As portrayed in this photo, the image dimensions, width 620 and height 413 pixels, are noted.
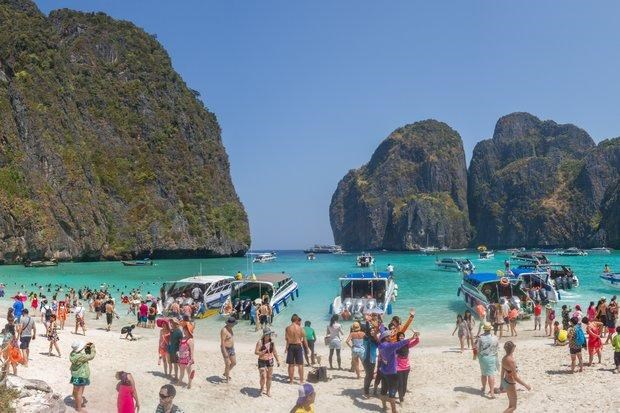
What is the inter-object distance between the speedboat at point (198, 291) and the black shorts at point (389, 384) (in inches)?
774

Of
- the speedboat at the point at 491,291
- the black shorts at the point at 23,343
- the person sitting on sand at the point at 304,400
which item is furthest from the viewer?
the speedboat at the point at 491,291

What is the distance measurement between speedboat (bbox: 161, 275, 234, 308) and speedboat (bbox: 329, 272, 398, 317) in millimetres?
6989

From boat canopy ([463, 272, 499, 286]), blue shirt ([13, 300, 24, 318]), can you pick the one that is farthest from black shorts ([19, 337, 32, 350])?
boat canopy ([463, 272, 499, 286])

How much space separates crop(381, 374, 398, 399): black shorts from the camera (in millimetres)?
11336

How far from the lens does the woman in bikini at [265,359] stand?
1242cm

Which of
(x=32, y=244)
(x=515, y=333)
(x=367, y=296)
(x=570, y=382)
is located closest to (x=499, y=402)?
(x=570, y=382)

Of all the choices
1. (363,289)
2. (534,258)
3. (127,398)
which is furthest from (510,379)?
(534,258)

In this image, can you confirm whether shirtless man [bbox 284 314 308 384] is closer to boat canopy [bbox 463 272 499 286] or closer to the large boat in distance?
boat canopy [bbox 463 272 499 286]

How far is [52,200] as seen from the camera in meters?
79.3

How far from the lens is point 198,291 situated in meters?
30.5

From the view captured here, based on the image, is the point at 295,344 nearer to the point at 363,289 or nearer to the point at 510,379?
the point at 510,379

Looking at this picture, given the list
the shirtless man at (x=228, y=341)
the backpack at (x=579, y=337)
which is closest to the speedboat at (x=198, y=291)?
the shirtless man at (x=228, y=341)

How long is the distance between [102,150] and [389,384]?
331 feet

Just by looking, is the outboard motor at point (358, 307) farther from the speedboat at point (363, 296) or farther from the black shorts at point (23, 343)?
the black shorts at point (23, 343)
